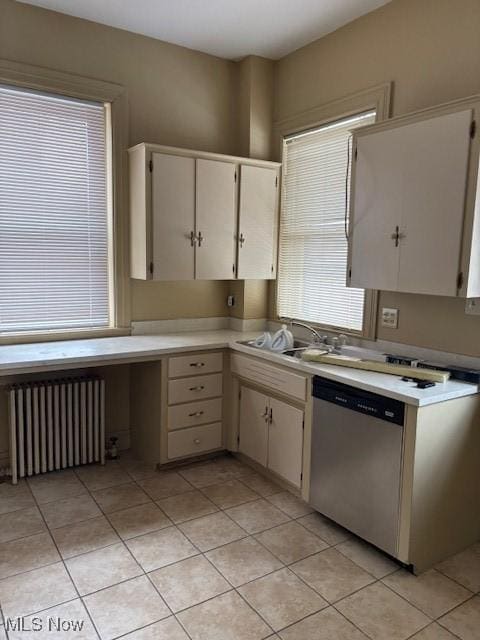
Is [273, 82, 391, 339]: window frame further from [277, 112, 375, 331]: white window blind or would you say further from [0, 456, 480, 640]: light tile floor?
[0, 456, 480, 640]: light tile floor

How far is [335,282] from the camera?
3.49m

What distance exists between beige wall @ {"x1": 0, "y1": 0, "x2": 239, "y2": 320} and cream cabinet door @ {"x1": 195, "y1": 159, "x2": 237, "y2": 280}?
417mm

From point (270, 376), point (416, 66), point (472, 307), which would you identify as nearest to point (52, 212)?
point (270, 376)

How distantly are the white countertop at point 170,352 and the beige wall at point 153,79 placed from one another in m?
0.33

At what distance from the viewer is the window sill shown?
3.26 metres

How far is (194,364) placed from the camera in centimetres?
340

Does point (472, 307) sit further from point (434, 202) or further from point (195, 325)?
point (195, 325)

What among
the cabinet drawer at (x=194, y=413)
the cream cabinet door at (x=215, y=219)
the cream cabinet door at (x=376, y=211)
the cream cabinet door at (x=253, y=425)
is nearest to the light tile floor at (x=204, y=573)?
the cream cabinet door at (x=253, y=425)

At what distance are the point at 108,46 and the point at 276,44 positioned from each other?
47.2 inches

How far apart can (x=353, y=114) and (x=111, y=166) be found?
5.56ft

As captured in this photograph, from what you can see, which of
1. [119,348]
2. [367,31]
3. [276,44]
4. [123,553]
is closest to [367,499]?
[123,553]

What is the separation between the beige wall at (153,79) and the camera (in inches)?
124

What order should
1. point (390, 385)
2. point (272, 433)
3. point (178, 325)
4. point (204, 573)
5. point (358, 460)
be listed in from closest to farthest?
point (204, 573)
point (390, 385)
point (358, 460)
point (272, 433)
point (178, 325)

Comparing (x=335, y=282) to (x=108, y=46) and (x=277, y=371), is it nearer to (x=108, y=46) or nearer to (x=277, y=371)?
(x=277, y=371)
